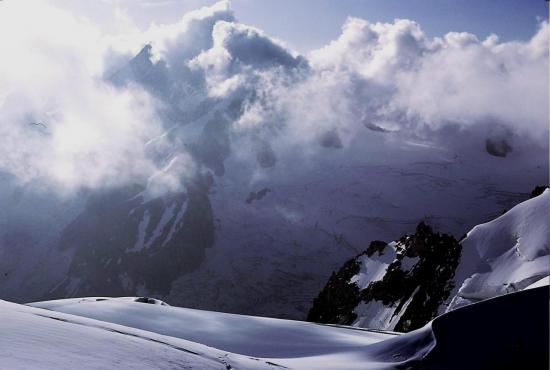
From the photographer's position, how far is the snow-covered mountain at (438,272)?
36844mm

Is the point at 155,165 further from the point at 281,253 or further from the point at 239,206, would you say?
the point at 281,253

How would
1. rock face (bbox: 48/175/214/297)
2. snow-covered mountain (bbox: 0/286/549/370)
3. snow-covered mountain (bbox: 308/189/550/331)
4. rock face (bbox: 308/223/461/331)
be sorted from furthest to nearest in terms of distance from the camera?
1. rock face (bbox: 48/175/214/297)
2. rock face (bbox: 308/223/461/331)
3. snow-covered mountain (bbox: 308/189/550/331)
4. snow-covered mountain (bbox: 0/286/549/370)

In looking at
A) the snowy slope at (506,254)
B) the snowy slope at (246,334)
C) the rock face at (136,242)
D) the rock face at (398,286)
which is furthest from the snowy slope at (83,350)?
the rock face at (136,242)

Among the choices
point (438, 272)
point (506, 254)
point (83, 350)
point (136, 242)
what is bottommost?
point (83, 350)

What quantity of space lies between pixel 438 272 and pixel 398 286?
7.58m

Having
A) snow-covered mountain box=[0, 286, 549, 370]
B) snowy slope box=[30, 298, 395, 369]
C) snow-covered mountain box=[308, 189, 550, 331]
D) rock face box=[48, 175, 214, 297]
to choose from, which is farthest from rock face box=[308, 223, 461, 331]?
rock face box=[48, 175, 214, 297]

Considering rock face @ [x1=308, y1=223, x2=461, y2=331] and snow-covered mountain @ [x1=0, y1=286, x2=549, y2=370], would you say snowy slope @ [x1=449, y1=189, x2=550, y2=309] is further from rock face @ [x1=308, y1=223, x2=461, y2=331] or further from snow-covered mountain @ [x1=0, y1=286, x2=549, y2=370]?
snow-covered mountain @ [x1=0, y1=286, x2=549, y2=370]

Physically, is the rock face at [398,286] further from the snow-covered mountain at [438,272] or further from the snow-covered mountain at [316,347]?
the snow-covered mountain at [316,347]

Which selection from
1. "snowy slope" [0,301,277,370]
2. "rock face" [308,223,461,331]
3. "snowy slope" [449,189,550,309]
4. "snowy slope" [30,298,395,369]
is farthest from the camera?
"rock face" [308,223,461,331]

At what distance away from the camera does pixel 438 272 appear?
150 feet

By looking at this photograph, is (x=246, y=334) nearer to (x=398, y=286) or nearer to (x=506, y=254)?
(x=506, y=254)

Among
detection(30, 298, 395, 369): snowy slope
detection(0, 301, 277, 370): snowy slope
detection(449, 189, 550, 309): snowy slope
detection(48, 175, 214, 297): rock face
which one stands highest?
detection(48, 175, 214, 297): rock face

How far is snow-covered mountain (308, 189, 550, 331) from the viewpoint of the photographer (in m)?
36.8

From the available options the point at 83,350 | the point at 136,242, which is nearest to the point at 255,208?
the point at 136,242
